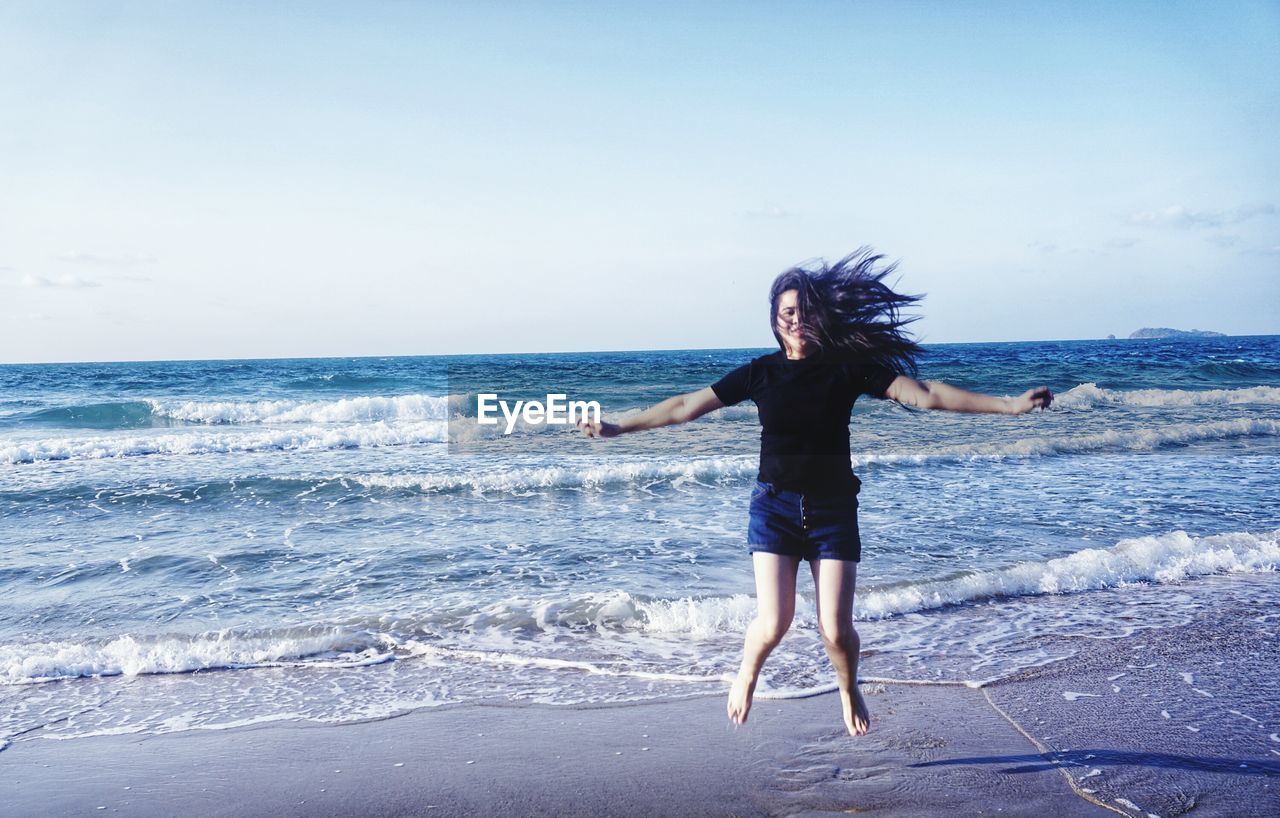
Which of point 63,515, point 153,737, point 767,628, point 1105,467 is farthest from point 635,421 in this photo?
point 1105,467

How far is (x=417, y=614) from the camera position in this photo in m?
6.71

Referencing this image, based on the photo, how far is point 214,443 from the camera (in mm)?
19297

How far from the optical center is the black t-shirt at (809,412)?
11.3ft

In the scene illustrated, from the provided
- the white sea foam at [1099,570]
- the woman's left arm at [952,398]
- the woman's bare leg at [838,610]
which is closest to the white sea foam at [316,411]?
the white sea foam at [1099,570]

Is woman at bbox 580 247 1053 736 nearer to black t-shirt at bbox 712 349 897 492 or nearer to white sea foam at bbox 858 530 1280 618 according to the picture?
black t-shirt at bbox 712 349 897 492

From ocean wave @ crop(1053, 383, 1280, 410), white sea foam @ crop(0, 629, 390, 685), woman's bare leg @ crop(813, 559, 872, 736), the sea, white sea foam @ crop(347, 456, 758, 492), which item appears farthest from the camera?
ocean wave @ crop(1053, 383, 1280, 410)

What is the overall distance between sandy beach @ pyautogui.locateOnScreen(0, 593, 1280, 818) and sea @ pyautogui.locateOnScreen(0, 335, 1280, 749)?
0.33 meters

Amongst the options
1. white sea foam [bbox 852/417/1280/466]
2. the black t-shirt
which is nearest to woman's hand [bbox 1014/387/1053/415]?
the black t-shirt

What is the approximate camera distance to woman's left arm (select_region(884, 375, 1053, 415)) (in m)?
3.18

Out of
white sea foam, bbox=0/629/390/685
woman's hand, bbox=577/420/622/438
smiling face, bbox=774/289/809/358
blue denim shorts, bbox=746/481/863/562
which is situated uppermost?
smiling face, bbox=774/289/809/358

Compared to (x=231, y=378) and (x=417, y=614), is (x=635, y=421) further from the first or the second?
(x=231, y=378)

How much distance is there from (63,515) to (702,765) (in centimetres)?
1082

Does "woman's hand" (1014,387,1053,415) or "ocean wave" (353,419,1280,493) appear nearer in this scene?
"woman's hand" (1014,387,1053,415)

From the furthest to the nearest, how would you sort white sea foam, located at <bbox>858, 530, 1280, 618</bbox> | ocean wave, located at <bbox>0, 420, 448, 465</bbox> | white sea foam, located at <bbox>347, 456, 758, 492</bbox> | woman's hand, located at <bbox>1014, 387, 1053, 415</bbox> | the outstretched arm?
1. ocean wave, located at <bbox>0, 420, 448, 465</bbox>
2. white sea foam, located at <bbox>347, 456, 758, 492</bbox>
3. white sea foam, located at <bbox>858, 530, 1280, 618</bbox>
4. the outstretched arm
5. woman's hand, located at <bbox>1014, 387, 1053, 415</bbox>
